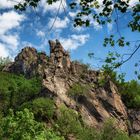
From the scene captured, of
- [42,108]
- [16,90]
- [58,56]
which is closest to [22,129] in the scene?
[42,108]

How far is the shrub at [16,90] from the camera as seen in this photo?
460 ft

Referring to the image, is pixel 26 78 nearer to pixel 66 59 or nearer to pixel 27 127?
pixel 66 59

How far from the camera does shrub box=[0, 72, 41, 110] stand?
5518 inches

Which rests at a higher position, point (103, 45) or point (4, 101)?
point (4, 101)

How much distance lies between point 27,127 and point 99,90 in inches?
2825

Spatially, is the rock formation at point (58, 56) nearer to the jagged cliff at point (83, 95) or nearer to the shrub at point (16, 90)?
the jagged cliff at point (83, 95)

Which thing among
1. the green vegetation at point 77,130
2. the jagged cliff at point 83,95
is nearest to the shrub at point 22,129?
the green vegetation at point 77,130

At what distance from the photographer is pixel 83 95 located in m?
140

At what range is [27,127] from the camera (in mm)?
78438

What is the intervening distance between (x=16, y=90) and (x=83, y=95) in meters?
21.2

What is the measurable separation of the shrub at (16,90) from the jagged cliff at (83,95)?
510 centimetres

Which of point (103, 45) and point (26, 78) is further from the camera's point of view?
point (26, 78)

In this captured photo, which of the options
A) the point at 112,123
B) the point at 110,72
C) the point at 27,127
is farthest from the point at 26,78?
the point at 110,72

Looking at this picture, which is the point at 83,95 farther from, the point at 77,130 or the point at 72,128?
the point at 77,130
